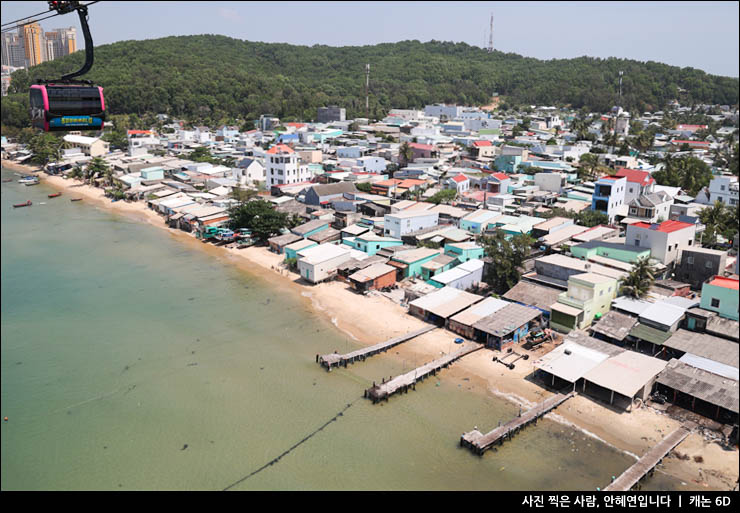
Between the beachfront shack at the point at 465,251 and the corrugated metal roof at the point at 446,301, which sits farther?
the beachfront shack at the point at 465,251

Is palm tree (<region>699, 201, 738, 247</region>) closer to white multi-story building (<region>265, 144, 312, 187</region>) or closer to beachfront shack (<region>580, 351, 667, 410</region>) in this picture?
beachfront shack (<region>580, 351, 667, 410</region>)

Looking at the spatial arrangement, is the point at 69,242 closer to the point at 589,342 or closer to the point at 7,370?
the point at 7,370

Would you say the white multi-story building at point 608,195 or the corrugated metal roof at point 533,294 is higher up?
the white multi-story building at point 608,195

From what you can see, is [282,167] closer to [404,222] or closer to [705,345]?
[404,222]

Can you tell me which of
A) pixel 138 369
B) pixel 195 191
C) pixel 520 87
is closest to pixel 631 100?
pixel 520 87

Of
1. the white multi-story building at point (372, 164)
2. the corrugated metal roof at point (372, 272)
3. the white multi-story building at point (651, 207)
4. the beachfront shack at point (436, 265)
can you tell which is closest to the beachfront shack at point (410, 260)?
the beachfront shack at point (436, 265)

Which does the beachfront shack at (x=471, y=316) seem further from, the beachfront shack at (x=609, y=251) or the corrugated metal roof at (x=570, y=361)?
the beachfront shack at (x=609, y=251)
